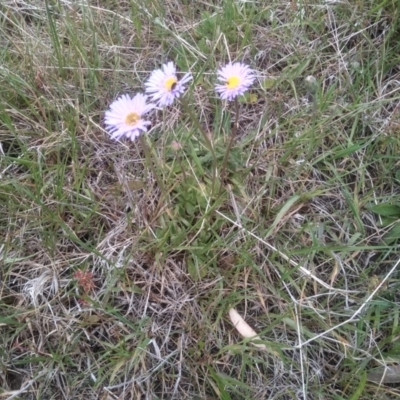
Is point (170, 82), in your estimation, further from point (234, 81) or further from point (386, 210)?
point (386, 210)

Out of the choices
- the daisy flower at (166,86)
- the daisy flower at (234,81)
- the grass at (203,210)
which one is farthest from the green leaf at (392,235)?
the daisy flower at (166,86)

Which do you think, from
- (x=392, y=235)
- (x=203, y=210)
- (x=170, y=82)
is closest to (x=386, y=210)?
(x=392, y=235)

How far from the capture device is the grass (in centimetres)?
123

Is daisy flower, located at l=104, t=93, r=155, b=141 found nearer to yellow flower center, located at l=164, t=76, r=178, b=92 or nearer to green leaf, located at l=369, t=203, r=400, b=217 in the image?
yellow flower center, located at l=164, t=76, r=178, b=92

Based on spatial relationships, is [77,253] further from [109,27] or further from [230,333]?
[109,27]

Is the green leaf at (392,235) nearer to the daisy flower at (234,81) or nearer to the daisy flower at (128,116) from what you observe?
the daisy flower at (234,81)

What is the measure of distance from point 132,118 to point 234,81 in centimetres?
24

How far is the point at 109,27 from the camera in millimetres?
1677

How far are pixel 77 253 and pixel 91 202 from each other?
0.14 meters

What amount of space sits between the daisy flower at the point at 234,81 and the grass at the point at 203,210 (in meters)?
0.20

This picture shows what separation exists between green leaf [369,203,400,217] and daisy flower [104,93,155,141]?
60 cm

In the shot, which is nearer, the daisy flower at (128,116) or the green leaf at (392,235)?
the daisy flower at (128,116)

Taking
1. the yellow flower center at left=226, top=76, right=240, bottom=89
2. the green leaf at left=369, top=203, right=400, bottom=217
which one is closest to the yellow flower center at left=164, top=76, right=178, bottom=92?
the yellow flower center at left=226, top=76, right=240, bottom=89

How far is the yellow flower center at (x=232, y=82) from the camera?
1200mm
